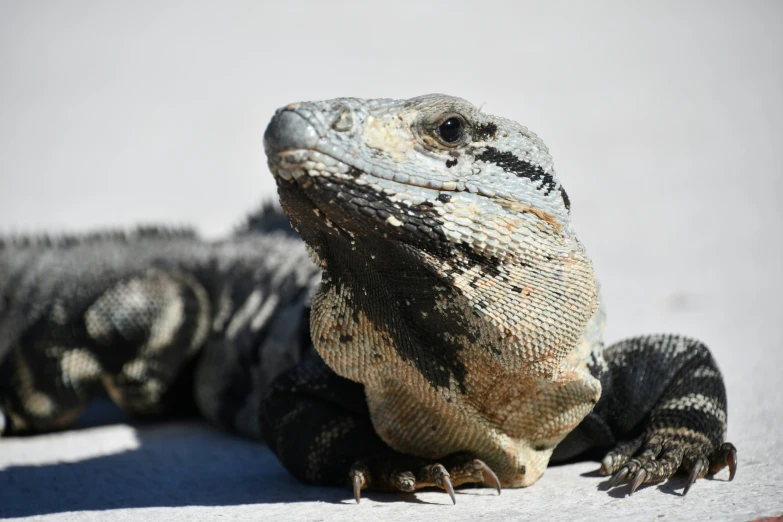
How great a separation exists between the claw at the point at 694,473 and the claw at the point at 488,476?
0.84m

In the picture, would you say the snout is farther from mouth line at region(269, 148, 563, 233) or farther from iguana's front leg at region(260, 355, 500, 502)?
iguana's front leg at region(260, 355, 500, 502)

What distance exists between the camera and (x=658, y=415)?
15.6 ft

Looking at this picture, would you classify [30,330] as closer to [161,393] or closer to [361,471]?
[161,393]

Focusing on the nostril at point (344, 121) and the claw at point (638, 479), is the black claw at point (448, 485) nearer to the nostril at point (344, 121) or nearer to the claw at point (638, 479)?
the claw at point (638, 479)

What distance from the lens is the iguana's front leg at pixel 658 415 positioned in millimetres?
4289

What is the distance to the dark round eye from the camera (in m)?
3.84

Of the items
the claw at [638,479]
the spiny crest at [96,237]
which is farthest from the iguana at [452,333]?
the spiny crest at [96,237]

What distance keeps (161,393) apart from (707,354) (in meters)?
4.52

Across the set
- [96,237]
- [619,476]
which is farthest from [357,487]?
[96,237]

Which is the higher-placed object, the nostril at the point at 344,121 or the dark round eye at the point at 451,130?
the dark round eye at the point at 451,130

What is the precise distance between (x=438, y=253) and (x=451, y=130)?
1.90ft

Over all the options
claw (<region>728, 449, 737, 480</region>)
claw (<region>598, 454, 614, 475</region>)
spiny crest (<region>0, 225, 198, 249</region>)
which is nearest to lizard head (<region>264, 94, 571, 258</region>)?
claw (<region>598, 454, 614, 475</region>)

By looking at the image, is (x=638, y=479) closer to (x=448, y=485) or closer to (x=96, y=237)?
(x=448, y=485)

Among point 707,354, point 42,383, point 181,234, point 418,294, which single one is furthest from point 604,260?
point 418,294
